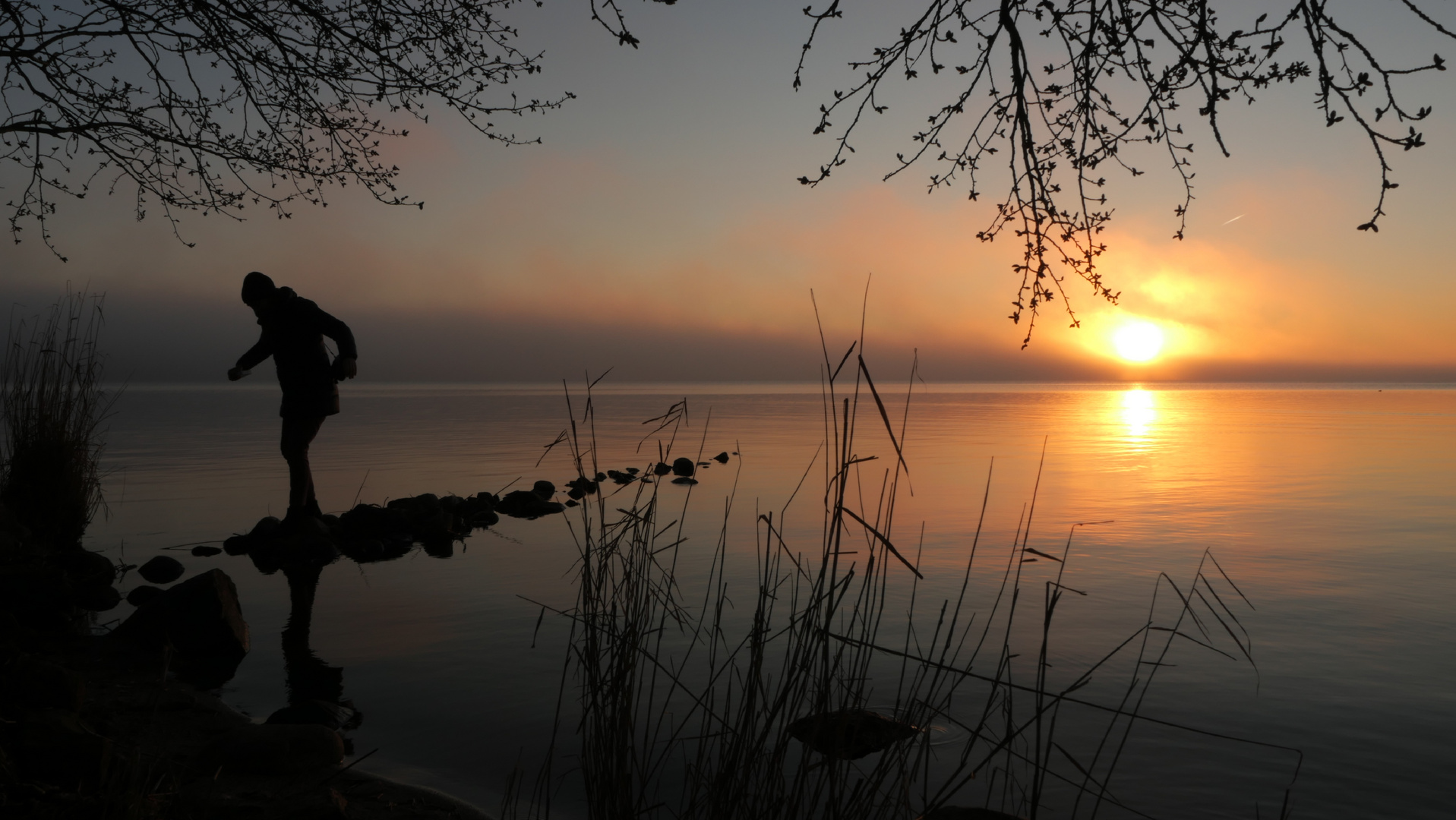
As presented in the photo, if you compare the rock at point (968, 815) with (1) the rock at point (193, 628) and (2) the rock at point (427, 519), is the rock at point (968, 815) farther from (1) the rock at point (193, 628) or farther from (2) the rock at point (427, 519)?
(2) the rock at point (427, 519)

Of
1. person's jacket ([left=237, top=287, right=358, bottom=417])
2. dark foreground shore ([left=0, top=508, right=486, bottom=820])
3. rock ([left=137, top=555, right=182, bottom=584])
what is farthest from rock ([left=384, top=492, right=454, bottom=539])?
dark foreground shore ([left=0, top=508, right=486, bottom=820])

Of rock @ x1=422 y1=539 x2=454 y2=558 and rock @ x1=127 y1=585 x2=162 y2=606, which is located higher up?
rock @ x1=127 y1=585 x2=162 y2=606

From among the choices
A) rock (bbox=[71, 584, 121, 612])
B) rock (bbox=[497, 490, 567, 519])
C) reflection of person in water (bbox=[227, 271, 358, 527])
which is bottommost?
rock (bbox=[497, 490, 567, 519])

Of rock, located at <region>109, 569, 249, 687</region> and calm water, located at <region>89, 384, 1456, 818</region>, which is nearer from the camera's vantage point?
calm water, located at <region>89, 384, 1456, 818</region>

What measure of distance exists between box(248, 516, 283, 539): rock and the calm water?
534mm

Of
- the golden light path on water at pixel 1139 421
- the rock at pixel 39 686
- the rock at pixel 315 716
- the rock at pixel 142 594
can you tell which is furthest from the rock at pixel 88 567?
the golden light path on water at pixel 1139 421

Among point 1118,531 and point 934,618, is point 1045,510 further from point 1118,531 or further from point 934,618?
point 934,618

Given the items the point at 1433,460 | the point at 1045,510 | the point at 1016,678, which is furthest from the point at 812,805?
the point at 1433,460

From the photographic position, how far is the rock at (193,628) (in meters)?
5.23

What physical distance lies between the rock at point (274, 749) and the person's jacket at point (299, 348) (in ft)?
15.5

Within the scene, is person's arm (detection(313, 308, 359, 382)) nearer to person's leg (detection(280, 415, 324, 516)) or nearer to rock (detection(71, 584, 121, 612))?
person's leg (detection(280, 415, 324, 516))

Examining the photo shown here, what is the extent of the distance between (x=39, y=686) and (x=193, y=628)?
59.5 inches

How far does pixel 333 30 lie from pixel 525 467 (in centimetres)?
1093

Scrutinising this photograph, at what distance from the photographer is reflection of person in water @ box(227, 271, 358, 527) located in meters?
8.08
